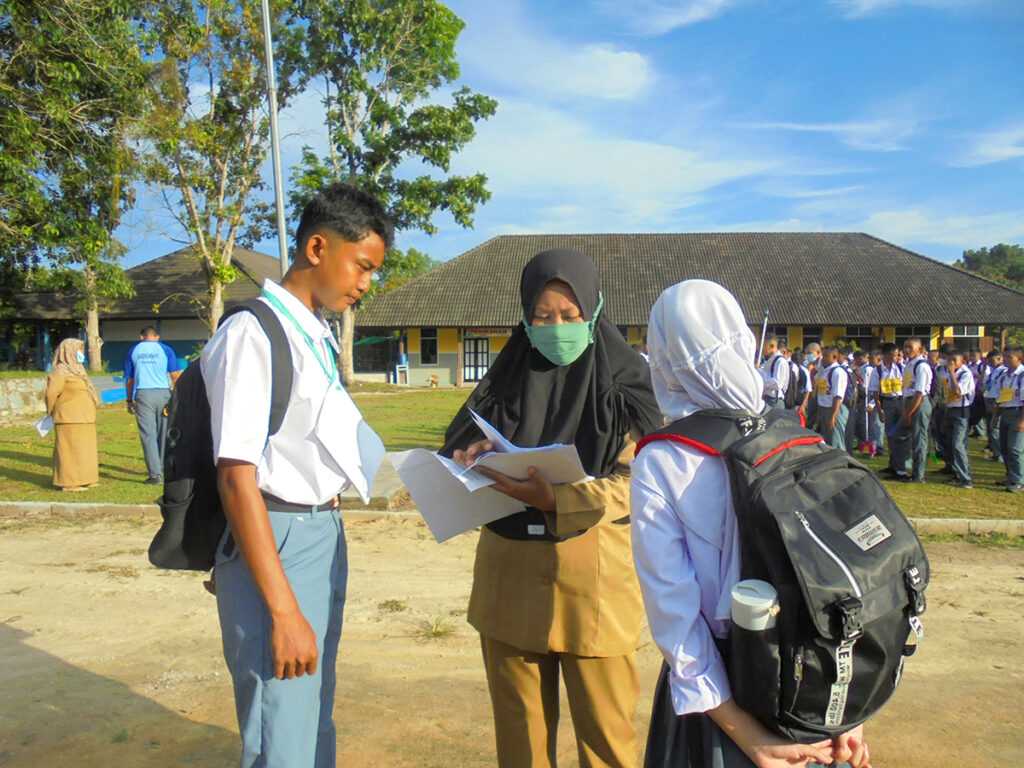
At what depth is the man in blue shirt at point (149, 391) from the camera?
9.12 metres

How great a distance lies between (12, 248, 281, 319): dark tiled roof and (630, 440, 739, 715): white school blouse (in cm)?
3134

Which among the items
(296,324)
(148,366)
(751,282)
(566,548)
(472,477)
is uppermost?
(751,282)

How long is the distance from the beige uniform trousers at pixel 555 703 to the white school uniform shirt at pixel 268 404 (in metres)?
0.80

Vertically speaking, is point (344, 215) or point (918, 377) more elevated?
point (344, 215)

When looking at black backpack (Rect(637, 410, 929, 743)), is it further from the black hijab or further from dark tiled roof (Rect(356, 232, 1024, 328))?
dark tiled roof (Rect(356, 232, 1024, 328))

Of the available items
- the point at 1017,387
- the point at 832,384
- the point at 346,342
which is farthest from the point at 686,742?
the point at 346,342

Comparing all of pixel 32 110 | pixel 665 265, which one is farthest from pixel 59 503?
pixel 665 265

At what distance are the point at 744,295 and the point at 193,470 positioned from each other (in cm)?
3262

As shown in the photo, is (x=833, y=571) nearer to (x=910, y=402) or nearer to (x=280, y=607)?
(x=280, y=607)

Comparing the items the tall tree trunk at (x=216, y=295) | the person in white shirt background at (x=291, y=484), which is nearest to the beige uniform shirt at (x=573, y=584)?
the person in white shirt background at (x=291, y=484)

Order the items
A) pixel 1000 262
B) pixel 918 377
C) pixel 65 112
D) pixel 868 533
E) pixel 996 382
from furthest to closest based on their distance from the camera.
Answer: pixel 1000 262 → pixel 65 112 → pixel 996 382 → pixel 918 377 → pixel 868 533

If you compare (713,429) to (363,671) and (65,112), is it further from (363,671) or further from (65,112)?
(65,112)

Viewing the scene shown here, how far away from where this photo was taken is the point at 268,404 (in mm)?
1852

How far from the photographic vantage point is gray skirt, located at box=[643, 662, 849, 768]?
1.55 metres
